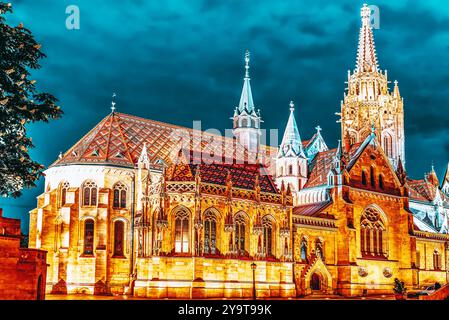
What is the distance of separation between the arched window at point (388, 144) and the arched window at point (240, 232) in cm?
Answer: 5381

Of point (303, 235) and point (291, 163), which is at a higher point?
point (291, 163)

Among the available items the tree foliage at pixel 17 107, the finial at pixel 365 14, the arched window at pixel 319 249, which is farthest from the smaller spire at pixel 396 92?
the tree foliage at pixel 17 107

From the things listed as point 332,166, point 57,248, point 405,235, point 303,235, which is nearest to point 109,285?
point 57,248

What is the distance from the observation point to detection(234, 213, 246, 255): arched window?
4716 centimetres

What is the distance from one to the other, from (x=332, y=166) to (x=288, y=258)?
12937 millimetres

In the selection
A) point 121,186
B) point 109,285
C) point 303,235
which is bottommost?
point 109,285

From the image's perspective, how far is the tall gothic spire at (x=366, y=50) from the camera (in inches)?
3814

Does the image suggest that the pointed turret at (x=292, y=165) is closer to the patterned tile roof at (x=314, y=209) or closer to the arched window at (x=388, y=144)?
the patterned tile roof at (x=314, y=209)

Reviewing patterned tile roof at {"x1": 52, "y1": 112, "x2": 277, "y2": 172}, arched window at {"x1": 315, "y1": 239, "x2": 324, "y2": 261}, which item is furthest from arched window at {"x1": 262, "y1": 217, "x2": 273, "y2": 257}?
patterned tile roof at {"x1": 52, "y1": 112, "x2": 277, "y2": 172}

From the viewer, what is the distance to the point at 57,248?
5231 centimetres

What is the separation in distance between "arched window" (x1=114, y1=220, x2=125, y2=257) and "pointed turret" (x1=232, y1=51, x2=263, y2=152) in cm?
2059

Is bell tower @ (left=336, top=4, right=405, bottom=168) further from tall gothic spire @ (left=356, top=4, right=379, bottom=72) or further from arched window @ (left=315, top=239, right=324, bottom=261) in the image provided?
arched window @ (left=315, top=239, right=324, bottom=261)

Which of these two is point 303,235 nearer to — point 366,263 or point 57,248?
point 366,263

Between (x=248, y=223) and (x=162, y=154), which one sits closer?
(x=248, y=223)
